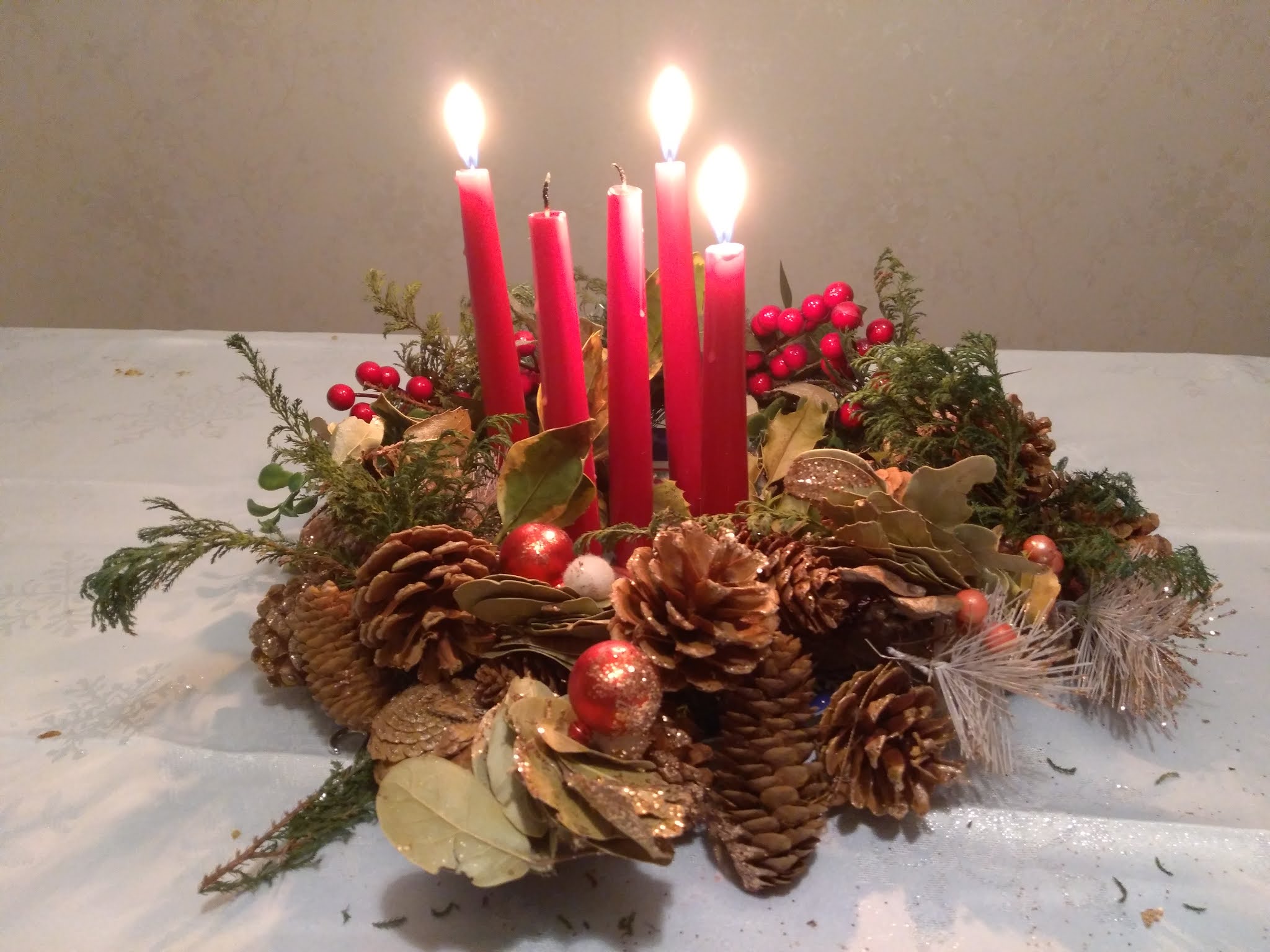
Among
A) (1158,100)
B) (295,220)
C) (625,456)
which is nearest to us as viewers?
(625,456)

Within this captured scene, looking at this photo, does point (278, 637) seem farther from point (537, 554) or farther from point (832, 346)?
point (832, 346)

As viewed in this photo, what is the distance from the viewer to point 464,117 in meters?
0.53

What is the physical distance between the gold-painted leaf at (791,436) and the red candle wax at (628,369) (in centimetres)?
10

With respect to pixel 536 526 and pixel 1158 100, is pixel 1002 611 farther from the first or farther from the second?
pixel 1158 100

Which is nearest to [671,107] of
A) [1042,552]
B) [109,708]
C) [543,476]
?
[543,476]

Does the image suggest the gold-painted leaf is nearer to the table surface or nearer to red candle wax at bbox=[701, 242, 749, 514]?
red candle wax at bbox=[701, 242, 749, 514]

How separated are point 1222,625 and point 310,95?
1.38 metres

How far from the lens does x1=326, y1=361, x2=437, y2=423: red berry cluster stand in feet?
2.20

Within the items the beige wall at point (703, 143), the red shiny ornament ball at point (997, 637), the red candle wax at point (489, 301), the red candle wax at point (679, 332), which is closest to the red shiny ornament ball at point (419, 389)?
the red candle wax at point (489, 301)

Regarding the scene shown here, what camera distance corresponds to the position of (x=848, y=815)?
438 mm

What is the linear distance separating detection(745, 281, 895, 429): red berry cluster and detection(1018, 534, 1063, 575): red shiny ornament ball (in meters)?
0.16

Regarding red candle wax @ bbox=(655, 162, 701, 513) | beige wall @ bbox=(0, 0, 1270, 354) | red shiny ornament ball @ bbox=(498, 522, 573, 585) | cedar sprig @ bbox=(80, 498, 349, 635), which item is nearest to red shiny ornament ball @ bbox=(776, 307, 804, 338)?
red candle wax @ bbox=(655, 162, 701, 513)

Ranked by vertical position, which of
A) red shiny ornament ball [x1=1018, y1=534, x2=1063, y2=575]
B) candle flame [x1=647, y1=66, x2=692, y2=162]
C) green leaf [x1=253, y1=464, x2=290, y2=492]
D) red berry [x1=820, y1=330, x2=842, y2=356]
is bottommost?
red shiny ornament ball [x1=1018, y1=534, x2=1063, y2=575]

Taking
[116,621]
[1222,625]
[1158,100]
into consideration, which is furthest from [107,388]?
[1158,100]
